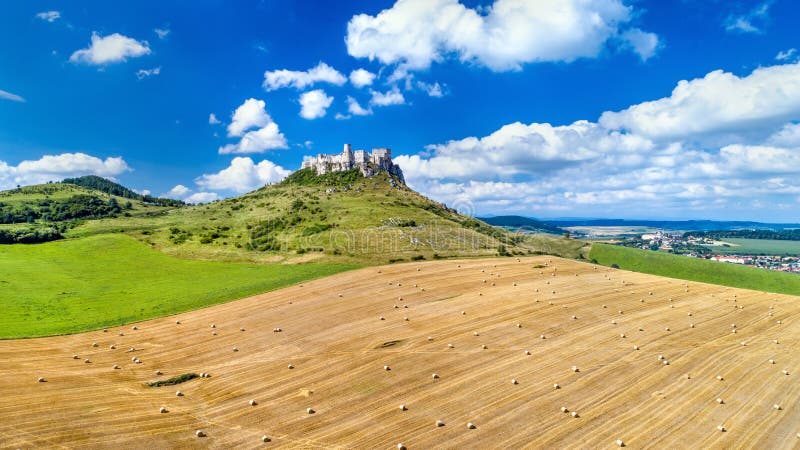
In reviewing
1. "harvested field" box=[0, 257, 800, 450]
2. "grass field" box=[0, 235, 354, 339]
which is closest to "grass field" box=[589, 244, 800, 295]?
"harvested field" box=[0, 257, 800, 450]

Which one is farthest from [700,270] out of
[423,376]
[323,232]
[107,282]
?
[107,282]

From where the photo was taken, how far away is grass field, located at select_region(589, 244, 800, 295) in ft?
325

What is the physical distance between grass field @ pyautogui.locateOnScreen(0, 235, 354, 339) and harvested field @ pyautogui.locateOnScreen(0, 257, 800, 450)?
5.87 m

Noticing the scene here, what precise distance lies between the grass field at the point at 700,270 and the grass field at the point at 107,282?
94289 mm

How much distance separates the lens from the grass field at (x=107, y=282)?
168 ft

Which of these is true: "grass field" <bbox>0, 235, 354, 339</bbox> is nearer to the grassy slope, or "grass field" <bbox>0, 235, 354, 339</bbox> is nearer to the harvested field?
the harvested field

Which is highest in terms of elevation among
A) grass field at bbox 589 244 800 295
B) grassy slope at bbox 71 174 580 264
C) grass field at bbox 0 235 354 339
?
grassy slope at bbox 71 174 580 264

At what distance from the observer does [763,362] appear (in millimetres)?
41219

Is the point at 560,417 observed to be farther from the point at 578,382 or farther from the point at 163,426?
the point at 163,426

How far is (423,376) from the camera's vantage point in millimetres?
35969

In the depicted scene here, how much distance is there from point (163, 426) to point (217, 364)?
11.6 metres

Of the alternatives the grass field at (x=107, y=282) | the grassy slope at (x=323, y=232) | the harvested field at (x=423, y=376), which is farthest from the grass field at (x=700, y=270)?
the grass field at (x=107, y=282)

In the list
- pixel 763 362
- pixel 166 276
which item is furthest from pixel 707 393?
pixel 166 276

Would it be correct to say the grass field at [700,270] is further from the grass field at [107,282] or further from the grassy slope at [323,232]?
the grass field at [107,282]
